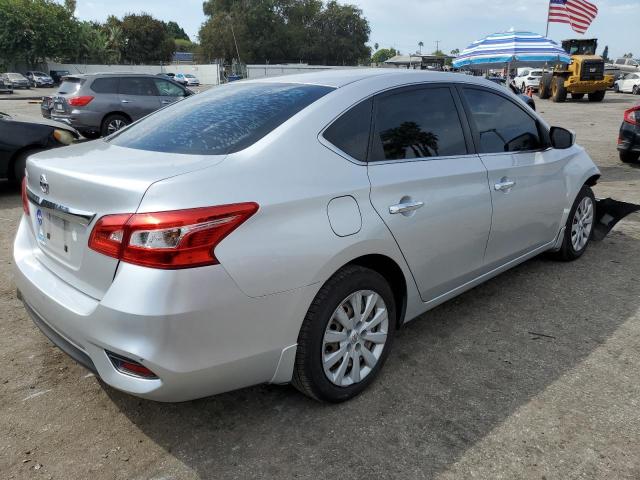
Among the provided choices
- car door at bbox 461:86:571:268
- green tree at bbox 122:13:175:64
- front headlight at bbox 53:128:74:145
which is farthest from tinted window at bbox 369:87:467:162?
green tree at bbox 122:13:175:64

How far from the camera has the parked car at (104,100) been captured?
11.4 metres

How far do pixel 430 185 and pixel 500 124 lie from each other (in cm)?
110

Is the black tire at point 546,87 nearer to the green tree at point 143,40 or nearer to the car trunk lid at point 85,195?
the car trunk lid at point 85,195

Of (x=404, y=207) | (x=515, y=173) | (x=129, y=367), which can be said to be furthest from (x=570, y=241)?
(x=129, y=367)

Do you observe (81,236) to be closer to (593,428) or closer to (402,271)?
(402,271)

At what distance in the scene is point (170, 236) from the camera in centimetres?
198

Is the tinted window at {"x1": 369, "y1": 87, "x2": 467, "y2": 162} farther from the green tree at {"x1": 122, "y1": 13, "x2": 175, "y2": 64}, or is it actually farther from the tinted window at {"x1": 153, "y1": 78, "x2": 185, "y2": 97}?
the green tree at {"x1": 122, "y1": 13, "x2": 175, "y2": 64}

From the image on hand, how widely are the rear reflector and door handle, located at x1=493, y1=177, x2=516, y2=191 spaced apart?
2359mm

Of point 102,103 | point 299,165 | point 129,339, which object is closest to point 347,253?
point 299,165

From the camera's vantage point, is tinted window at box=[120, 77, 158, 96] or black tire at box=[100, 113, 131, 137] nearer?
black tire at box=[100, 113, 131, 137]

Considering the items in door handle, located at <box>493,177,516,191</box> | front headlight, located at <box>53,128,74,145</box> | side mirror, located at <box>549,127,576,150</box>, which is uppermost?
side mirror, located at <box>549,127,576,150</box>

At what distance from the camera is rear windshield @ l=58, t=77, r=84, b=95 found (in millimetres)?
11633

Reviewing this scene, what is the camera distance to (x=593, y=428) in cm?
253

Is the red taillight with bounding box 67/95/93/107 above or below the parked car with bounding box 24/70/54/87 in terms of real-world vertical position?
below
